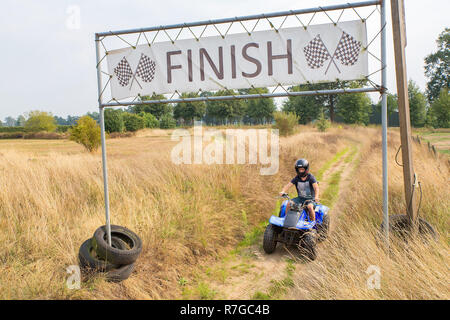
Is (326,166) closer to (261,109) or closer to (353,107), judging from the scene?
(261,109)

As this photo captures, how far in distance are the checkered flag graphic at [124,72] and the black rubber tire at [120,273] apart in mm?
2647

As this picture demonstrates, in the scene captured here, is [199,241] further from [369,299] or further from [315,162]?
[315,162]

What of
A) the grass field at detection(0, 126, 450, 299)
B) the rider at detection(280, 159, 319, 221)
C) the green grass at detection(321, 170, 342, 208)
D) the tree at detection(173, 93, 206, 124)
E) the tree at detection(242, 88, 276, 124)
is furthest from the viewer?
the tree at detection(242, 88, 276, 124)

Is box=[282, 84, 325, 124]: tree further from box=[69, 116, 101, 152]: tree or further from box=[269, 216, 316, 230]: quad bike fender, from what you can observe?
box=[269, 216, 316, 230]: quad bike fender

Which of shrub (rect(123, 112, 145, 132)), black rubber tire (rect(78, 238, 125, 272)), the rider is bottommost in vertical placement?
black rubber tire (rect(78, 238, 125, 272))

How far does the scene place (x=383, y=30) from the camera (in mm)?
3857

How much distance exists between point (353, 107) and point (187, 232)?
48794 millimetres

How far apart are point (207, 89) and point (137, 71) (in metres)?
1.13

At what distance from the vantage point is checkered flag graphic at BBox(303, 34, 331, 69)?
4.06 meters

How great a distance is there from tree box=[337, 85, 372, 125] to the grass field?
41.8 m

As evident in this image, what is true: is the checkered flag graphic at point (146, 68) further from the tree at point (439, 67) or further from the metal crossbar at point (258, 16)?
the tree at point (439, 67)

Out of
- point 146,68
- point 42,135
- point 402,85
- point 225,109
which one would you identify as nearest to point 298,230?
point 402,85

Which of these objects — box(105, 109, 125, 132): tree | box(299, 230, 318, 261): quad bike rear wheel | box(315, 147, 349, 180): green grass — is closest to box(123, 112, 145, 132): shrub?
box(105, 109, 125, 132): tree

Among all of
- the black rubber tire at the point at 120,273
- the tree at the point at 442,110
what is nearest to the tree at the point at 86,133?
the black rubber tire at the point at 120,273
